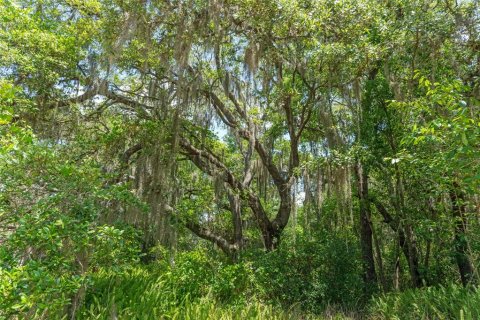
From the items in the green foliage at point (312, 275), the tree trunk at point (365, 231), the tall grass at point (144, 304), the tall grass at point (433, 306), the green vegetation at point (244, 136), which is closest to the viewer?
the tall grass at point (433, 306)

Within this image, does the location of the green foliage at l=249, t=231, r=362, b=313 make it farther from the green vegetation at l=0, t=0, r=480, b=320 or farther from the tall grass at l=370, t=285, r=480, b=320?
the tall grass at l=370, t=285, r=480, b=320

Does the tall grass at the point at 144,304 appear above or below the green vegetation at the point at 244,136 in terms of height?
below

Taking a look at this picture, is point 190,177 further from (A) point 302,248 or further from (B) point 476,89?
(B) point 476,89

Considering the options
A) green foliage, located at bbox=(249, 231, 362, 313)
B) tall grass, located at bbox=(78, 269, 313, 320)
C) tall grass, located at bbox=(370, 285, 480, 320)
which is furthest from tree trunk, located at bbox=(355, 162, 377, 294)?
tall grass, located at bbox=(78, 269, 313, 320)

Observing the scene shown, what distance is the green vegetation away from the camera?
380 cm

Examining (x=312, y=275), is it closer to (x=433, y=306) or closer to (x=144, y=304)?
(x=433, y=306)

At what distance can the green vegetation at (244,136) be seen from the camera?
3.80 m

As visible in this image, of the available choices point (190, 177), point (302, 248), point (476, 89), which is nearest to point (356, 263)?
point (302, 248)

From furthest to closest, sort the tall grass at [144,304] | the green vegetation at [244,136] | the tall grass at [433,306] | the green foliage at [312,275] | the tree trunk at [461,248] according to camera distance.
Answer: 1. the green foliage at [312,275]
2. the tree trunk at [461,248]
3. the green vegetation at [244,136]
4. the tall grass at [144,304]
5. the tall grass at [433,306]

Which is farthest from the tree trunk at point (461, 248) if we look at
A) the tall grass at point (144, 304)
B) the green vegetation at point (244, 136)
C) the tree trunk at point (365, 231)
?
the tall grass at point (144, 304)

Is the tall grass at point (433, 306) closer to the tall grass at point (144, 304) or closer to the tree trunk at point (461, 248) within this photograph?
the tall grass at point (144, 304)

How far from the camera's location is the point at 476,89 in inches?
184

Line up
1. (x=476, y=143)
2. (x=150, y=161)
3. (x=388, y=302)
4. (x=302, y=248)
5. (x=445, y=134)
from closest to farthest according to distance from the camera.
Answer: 1. (x=476, y=143)
2. (x=445, y=134)
3. (x=388, y=302)
4. (x=302, y=248)
5. (x=150, y=161)

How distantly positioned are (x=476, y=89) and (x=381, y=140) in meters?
1.68
